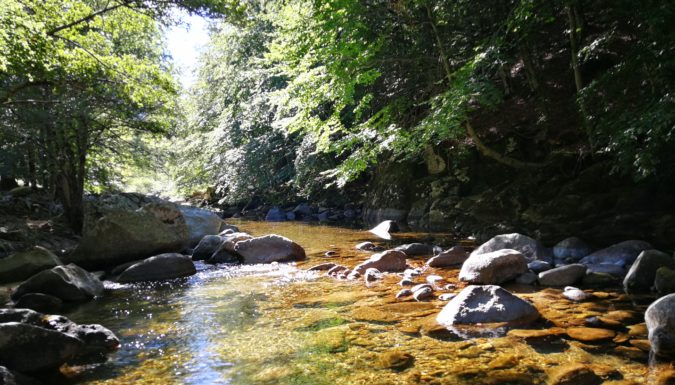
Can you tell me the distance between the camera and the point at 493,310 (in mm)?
4977

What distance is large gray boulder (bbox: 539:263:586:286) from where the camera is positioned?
6.53 metres

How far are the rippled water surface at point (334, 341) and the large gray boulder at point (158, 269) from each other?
3.74ft

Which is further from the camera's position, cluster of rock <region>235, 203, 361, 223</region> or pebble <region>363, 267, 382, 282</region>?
cluster of rock <region>235, 203, 361, 223</region>

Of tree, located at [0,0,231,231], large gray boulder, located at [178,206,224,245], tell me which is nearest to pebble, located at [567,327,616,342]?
tree, located at [0,0,231,231]

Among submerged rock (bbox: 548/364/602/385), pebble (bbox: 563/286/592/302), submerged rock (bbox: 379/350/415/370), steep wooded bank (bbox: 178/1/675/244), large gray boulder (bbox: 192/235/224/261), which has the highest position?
steep wooded bank (bbox: 178/1/675/244)

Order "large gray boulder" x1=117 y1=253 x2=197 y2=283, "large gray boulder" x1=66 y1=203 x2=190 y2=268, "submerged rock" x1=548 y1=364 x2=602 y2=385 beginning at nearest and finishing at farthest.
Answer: "submerged rock" x1=548 y1=364 x2=602 y2=385, "large gray boulder" x1=117 y1=253 x2=197 y2=283, "large gray boulder" x1=66 y1=203 x2=190 y2=268

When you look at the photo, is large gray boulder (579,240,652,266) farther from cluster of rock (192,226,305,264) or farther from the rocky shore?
cluster of rock (192,226,305,264)

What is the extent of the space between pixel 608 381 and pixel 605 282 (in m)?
3.22

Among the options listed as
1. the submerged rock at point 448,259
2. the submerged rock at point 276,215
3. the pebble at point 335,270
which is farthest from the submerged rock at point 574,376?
the submerged rock at point 276,215

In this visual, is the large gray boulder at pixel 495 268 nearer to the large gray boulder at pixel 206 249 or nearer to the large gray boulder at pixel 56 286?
the large gray boulder at pixel 56 286

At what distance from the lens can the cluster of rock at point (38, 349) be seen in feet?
13.1

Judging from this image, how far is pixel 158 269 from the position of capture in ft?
28.0

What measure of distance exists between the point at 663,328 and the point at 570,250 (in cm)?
460

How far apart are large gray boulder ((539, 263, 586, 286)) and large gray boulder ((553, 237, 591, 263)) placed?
1.47m
